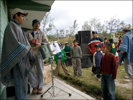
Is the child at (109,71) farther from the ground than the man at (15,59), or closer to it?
closer to it

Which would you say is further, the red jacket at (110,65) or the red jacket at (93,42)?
the red jacket at (93,42)

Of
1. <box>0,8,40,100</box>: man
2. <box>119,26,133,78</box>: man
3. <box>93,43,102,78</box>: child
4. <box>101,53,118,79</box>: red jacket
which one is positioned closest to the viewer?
<box>0,8,40,100</box>: man

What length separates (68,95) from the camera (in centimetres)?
347

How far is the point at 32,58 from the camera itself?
2.55 m

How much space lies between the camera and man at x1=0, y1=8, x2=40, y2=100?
197 cm

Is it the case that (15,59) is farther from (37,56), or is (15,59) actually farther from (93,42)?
(93,42)

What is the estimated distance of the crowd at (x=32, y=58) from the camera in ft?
6.52

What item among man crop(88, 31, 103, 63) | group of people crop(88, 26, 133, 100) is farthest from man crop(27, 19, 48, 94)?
man crop(88, 31, 103, 63)

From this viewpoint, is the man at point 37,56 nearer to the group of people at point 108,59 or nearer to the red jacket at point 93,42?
the group of people at point 108,59

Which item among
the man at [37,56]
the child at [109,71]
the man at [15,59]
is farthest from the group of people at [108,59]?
the man at [15,59]

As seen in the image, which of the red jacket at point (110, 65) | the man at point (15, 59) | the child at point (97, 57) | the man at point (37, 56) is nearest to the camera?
the man at point (15, 59)

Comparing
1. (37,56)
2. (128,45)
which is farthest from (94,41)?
(37,56)

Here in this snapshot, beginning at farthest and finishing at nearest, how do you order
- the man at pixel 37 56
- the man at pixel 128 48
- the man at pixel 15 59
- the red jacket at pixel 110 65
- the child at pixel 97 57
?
the child at pixel 97 57, the man at pixel 128 48, the man at pixel 37 56, the red jacket at pixel 110 65, the man at pixel 15 59

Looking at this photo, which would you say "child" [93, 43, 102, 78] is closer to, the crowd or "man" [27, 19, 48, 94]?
the crowd
